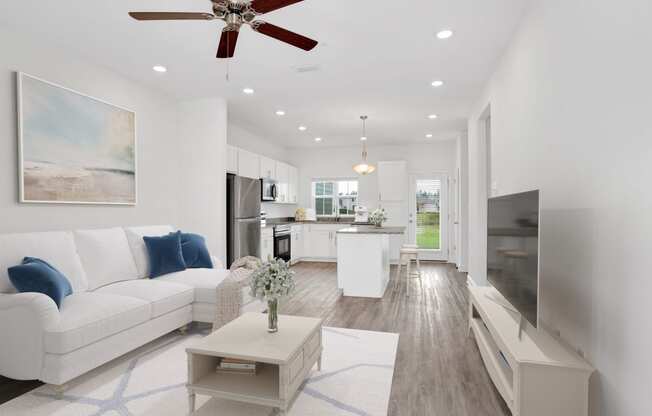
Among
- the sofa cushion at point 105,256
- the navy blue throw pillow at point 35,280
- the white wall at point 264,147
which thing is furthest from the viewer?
the white wall at point 264,147

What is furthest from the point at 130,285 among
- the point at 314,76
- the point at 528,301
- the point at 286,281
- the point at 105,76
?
the point at 528,301

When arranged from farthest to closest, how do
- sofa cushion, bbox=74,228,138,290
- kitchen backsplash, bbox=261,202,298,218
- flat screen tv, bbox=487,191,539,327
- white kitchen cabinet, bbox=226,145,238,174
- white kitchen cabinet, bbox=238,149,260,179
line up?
kitchen backsplash, bbox=261,202,298,218
white kitchen cabinet, bbox=238,149,260,179
white kitchen cabinet, bbox=226,145,238,174
sofa cushion, bbox=74,228,138,290
flat screen tv, bbox=487,191,539,327

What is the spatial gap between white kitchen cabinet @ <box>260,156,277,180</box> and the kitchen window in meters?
1.74

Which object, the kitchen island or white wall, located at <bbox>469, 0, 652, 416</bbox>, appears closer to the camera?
white wall, located at <bbox>469, 0, 652, 416</bbox>

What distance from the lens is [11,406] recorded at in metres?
2.11

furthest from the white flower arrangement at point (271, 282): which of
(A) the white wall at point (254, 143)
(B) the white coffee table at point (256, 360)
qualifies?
(A) the white wall at point (254, 143)

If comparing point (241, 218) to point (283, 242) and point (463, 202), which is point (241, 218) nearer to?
point (283, 242)

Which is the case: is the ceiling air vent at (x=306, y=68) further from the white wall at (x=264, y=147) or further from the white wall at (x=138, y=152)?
the white wall at (x=264, y=147)

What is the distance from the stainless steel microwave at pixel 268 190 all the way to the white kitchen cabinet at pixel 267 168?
93mm

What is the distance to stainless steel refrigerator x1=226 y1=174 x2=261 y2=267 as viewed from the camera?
202 inches

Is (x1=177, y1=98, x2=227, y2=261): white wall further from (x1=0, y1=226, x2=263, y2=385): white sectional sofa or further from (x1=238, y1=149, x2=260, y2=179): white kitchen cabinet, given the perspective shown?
(x1=238, y1=149, x2=260, y2=179): white kitchen cabinet

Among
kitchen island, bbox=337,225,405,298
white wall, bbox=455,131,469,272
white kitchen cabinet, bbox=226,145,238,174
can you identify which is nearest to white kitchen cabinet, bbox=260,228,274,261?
white kitchen cabinet, bbox=226,145,238,174

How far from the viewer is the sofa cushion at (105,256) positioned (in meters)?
3.16

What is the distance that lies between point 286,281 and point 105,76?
325cm
